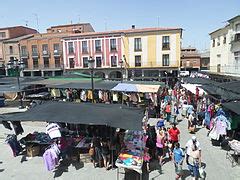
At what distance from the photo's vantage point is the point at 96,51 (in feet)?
127

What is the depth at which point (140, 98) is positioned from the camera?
58.8ft

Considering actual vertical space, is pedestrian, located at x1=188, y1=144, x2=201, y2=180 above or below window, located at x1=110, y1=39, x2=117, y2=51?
below

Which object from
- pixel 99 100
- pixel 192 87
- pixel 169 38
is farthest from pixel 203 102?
pixel 169 38

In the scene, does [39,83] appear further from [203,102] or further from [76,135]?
[203,102]

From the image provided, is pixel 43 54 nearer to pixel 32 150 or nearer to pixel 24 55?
pixel 24 55

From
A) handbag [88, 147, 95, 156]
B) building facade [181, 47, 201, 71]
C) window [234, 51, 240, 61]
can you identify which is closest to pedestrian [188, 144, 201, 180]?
handbag [88, 147, 95, 156]

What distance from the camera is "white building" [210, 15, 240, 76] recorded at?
25500 millimetres

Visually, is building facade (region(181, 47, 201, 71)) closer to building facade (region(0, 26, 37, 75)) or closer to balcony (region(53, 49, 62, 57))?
balcony (region(53, 49, 62, 57))

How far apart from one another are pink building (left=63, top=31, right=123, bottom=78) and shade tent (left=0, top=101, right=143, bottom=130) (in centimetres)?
2899

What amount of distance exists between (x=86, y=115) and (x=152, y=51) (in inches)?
1169

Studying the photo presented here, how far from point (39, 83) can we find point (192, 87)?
13166mm

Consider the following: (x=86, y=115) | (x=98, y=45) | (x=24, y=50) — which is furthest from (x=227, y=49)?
(x=24, y=50)

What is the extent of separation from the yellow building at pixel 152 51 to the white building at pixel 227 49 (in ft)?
16.5

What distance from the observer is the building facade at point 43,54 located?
138 feet
